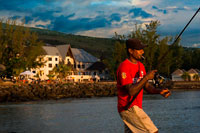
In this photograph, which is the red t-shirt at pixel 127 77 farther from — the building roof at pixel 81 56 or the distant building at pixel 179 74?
the building roof at pixel 81 56

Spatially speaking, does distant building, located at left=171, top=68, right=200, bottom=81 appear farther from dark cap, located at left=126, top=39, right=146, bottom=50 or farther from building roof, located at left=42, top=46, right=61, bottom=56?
dark cap, located at left=126, top=39, right=146, bottom=50

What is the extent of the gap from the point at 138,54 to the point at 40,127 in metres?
11.7

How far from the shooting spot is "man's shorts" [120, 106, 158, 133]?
568 cm

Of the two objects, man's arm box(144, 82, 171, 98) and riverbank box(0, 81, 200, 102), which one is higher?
man's arm box(144, 82, 171, 98)

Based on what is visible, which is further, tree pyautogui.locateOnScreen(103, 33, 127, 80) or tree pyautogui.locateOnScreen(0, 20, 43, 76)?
tree pyautogui.locateOnScreen(103, 33, 127, 80)

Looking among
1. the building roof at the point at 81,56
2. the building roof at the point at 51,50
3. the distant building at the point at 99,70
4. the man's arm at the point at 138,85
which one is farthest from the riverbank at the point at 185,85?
the man's arm at the point at 138,85

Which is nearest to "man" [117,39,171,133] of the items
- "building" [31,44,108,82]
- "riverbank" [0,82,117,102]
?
"riverbank" [0,82,117,102]

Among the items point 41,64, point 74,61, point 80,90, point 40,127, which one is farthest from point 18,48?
point 40,127

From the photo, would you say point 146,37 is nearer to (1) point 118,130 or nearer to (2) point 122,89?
(1) point 118,130

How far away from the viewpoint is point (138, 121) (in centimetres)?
571

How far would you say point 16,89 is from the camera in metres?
46.5

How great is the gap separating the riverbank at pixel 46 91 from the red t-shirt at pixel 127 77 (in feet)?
122

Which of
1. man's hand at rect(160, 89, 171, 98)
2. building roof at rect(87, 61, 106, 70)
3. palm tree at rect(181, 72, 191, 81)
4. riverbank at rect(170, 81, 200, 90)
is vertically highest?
building roof at rect(87, 61, 106, 70)

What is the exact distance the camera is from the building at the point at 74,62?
280ft
